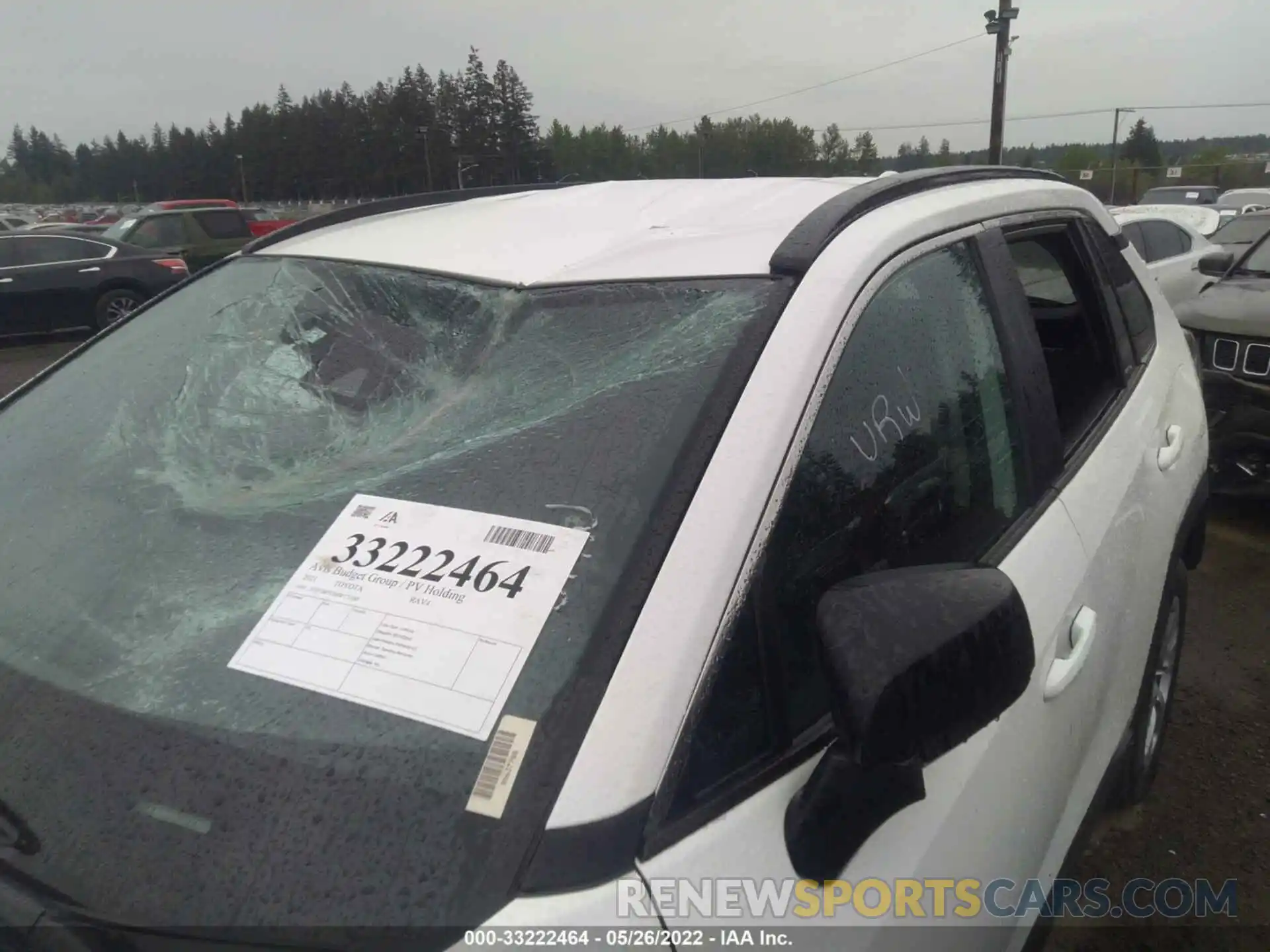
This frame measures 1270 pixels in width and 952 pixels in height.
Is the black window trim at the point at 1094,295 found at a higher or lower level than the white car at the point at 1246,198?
higher

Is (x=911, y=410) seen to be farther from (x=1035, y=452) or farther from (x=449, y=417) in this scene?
(x=449, y=417)

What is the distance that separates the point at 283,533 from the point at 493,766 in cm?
57

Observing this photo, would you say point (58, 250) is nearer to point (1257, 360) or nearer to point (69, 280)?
point (69, 280)

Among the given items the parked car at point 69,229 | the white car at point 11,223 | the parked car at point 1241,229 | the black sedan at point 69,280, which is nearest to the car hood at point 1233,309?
the parked car at point 1241,229

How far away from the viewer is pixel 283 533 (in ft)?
4.55

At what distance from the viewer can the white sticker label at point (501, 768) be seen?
99 centimetres

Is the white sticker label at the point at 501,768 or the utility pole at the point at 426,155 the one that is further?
the utility pole at the point at 426,155

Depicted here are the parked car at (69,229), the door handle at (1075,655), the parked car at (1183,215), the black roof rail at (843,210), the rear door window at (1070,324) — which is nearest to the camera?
the black roof rail at (843,210)

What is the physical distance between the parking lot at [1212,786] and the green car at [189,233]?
13.9 meters

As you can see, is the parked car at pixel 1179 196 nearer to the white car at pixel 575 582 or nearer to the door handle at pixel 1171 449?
the door handle at pixel 1171 449

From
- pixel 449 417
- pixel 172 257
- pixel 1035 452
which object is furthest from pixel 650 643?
pixel 172 257

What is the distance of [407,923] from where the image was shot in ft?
3.07

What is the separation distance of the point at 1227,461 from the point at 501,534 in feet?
14.7

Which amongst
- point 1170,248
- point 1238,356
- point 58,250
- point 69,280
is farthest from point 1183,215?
point 58,250
